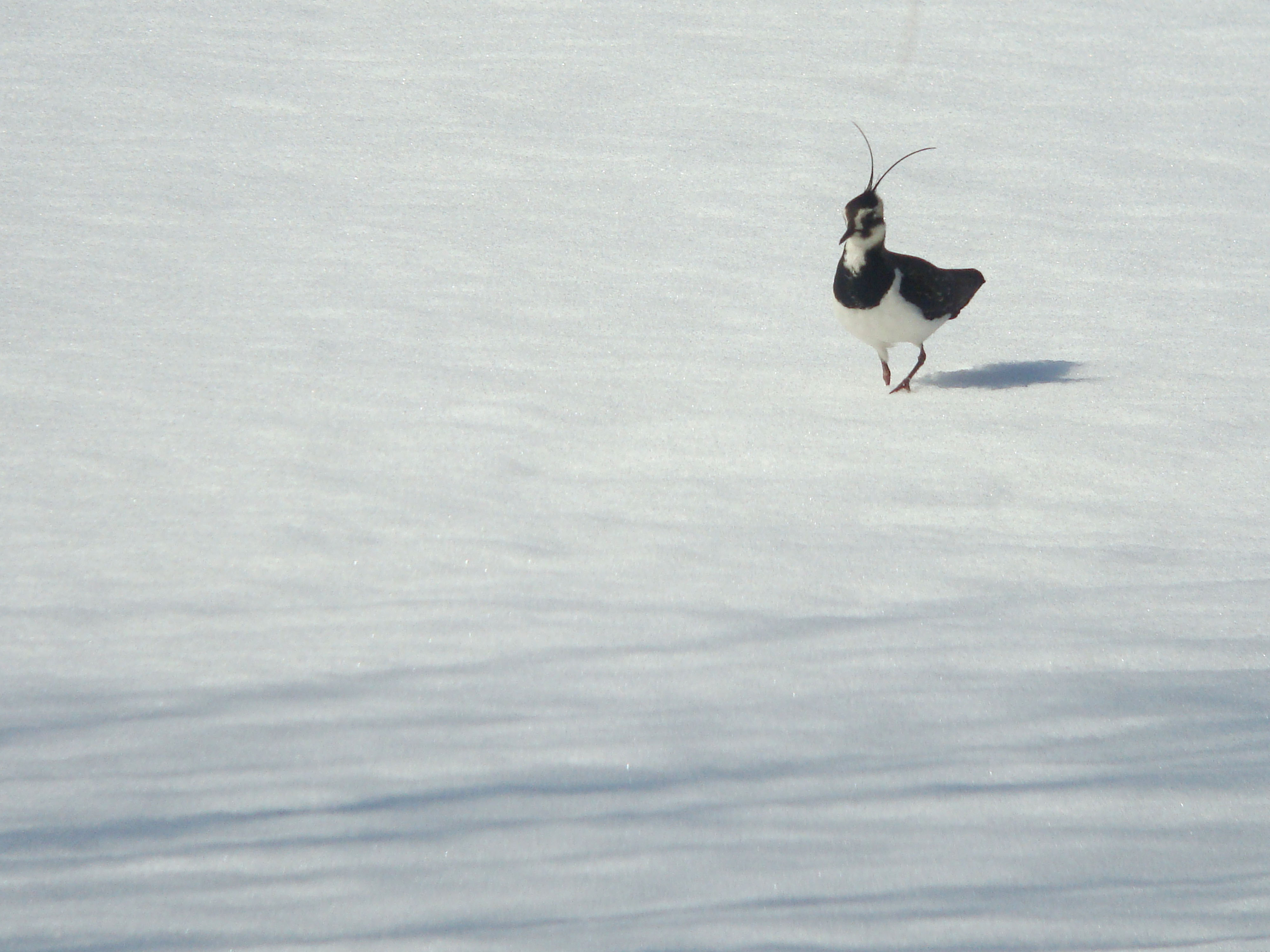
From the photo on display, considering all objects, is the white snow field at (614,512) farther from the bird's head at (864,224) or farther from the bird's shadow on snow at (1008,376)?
the bird's head at (864,224)

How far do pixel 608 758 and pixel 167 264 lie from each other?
3.51 m

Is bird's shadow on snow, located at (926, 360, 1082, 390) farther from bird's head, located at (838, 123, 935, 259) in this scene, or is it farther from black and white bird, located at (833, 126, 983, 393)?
bird's head, located at (838, 123, 935, 259)

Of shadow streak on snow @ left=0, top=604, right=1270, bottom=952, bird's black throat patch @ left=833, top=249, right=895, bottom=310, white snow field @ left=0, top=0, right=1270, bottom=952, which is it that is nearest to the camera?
shadow streak on snow @ left=0, top=604, right=1270, bottom=952

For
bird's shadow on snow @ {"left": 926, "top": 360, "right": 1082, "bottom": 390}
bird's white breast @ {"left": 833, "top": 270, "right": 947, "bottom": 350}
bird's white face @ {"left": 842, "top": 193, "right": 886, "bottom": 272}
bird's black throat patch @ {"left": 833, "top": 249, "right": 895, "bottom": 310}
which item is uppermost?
bird's white face @ {"left": 842, "top": 193, "right": 886, "bottom": 272}

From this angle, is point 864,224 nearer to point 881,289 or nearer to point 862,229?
point 862,229

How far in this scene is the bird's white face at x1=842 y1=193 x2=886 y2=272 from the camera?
408 centimetres

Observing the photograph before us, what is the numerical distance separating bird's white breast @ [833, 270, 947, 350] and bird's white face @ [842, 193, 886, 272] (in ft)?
0.40

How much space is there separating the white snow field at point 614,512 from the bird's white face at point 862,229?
0.43 metres

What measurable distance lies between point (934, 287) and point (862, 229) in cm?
32

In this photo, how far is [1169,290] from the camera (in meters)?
5.03

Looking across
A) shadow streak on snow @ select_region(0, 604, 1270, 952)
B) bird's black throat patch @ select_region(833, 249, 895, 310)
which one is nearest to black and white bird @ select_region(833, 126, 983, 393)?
bird's black throat patch @ select_region(833, 249, 895, 310)

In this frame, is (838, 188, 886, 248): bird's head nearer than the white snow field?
No

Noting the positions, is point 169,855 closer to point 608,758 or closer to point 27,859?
point 27,859

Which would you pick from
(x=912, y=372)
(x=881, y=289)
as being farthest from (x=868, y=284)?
(x=912, y=372)
